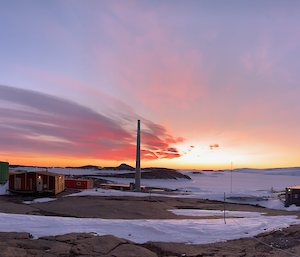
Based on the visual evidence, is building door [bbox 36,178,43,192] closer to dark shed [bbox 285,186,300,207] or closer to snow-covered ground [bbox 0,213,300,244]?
snow-covered ground [bbox 0,213,300,244]

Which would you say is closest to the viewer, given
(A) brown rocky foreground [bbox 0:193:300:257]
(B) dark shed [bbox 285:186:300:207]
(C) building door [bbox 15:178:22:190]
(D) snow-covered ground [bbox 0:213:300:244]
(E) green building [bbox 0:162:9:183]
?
(A) brown rocky foreground [bbox 0:193:300:257]

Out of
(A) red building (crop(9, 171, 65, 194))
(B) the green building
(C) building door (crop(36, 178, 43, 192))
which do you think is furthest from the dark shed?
(B) the green building

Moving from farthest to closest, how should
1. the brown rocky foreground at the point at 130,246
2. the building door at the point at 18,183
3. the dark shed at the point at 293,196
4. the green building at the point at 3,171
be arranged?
the green building at the point at 3,171 < the building door at the point at 18,183 < the dark shed at the point at 293,196 < the brown rocky foreground at the point at 130,246

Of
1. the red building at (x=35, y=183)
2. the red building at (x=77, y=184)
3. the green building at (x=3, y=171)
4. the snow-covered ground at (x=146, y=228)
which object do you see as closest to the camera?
the snow-covered ground at (x=146, y=228)

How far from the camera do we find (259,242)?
12719 millimetres

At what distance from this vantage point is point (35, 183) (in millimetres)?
47094

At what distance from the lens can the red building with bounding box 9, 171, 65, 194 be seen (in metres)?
46.5

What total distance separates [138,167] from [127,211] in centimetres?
3188

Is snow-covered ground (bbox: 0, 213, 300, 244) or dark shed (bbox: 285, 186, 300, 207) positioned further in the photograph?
dark shed (bbox: 285, 186, 300, 207)

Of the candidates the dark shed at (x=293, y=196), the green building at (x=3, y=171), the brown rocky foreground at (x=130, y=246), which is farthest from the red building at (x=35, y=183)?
the dark shed at (x=293, y=196)

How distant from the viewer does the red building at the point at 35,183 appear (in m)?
46.5

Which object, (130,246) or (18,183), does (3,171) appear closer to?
(18,183)

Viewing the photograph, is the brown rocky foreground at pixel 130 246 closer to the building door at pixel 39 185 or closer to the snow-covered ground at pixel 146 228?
the snow-covered ground at pixel 146 228

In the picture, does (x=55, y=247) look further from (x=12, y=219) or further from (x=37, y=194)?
(x=37, y=194)
